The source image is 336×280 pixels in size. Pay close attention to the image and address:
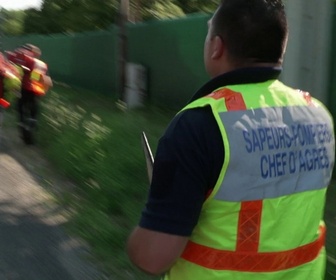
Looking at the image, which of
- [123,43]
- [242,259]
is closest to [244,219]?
[242,259]

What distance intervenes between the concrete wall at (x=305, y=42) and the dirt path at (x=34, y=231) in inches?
89.0

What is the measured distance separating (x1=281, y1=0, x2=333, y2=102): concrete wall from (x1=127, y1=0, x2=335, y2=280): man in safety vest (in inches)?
168

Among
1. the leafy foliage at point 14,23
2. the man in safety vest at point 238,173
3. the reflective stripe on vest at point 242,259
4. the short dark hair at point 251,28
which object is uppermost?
the short dark hair at point 251,28

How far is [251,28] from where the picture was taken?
199 centimetres

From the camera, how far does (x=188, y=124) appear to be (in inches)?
75.5

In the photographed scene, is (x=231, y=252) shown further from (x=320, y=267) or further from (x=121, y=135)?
(x=121, y=135)

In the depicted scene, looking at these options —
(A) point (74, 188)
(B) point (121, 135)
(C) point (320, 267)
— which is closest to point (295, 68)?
(A) point (74, 188)

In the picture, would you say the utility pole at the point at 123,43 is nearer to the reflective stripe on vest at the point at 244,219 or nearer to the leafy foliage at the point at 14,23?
the reflective stripe on vest at the point at 244,219

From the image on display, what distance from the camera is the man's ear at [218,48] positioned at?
206cm

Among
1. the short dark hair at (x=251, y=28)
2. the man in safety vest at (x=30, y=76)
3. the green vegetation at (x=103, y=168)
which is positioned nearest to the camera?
the short dark hair at (x=251, y=28)

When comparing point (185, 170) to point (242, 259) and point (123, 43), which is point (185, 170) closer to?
point (242, 259)

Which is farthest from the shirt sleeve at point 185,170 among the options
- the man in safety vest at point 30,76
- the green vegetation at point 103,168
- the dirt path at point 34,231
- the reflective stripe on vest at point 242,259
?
the man in safety vest at point 30,76

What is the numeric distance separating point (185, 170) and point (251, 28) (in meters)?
0.42

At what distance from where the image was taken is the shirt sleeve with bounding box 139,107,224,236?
1893mm
